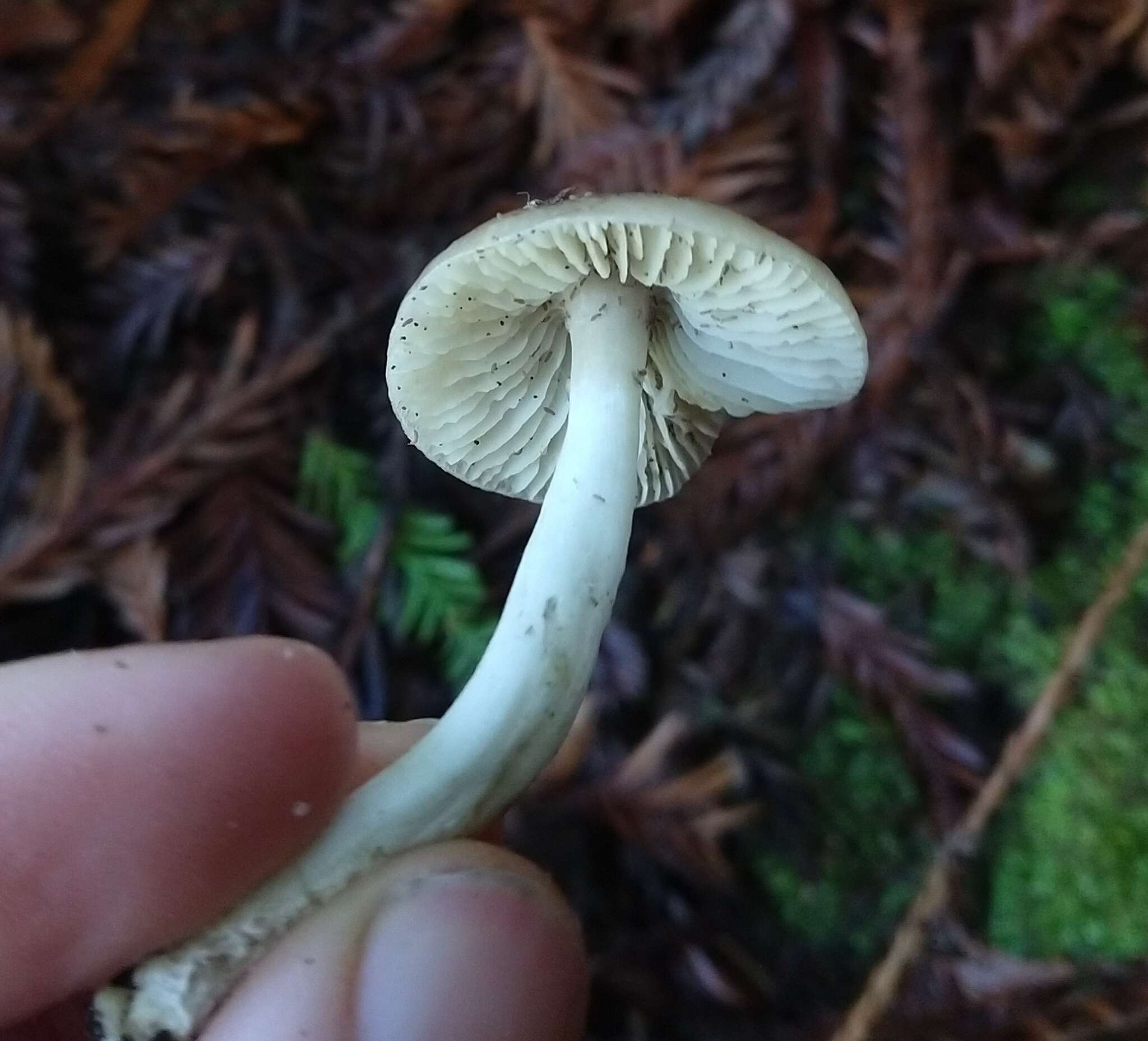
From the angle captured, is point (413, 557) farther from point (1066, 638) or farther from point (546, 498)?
point (1066, 638)

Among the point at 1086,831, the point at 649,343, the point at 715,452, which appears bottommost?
the point at 1086,831

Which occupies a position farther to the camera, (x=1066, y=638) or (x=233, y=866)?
(x=1066, y=638)

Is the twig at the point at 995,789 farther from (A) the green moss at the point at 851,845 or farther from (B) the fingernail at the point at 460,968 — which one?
(B) the fingernail at the point at 460,968

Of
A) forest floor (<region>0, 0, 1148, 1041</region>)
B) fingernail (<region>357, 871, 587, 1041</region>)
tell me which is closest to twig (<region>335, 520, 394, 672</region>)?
forest floor (<region>0, 0, 1148, 1041</region>)

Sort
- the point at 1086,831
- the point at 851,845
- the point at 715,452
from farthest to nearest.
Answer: the point at 715,452
the point at 851,845
the point at 1086,831

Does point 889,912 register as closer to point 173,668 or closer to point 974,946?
point 974,946

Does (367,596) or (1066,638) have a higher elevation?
(1066,638)

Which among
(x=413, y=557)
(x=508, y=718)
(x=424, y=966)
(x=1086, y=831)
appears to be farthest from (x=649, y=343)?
(x=1086, y=831)

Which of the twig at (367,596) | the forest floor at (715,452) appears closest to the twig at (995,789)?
the forest floor at (715,452)

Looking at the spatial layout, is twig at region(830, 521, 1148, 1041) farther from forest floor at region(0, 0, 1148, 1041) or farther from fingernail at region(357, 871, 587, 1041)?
fingernail at region(357, 871, 587, 1041)
